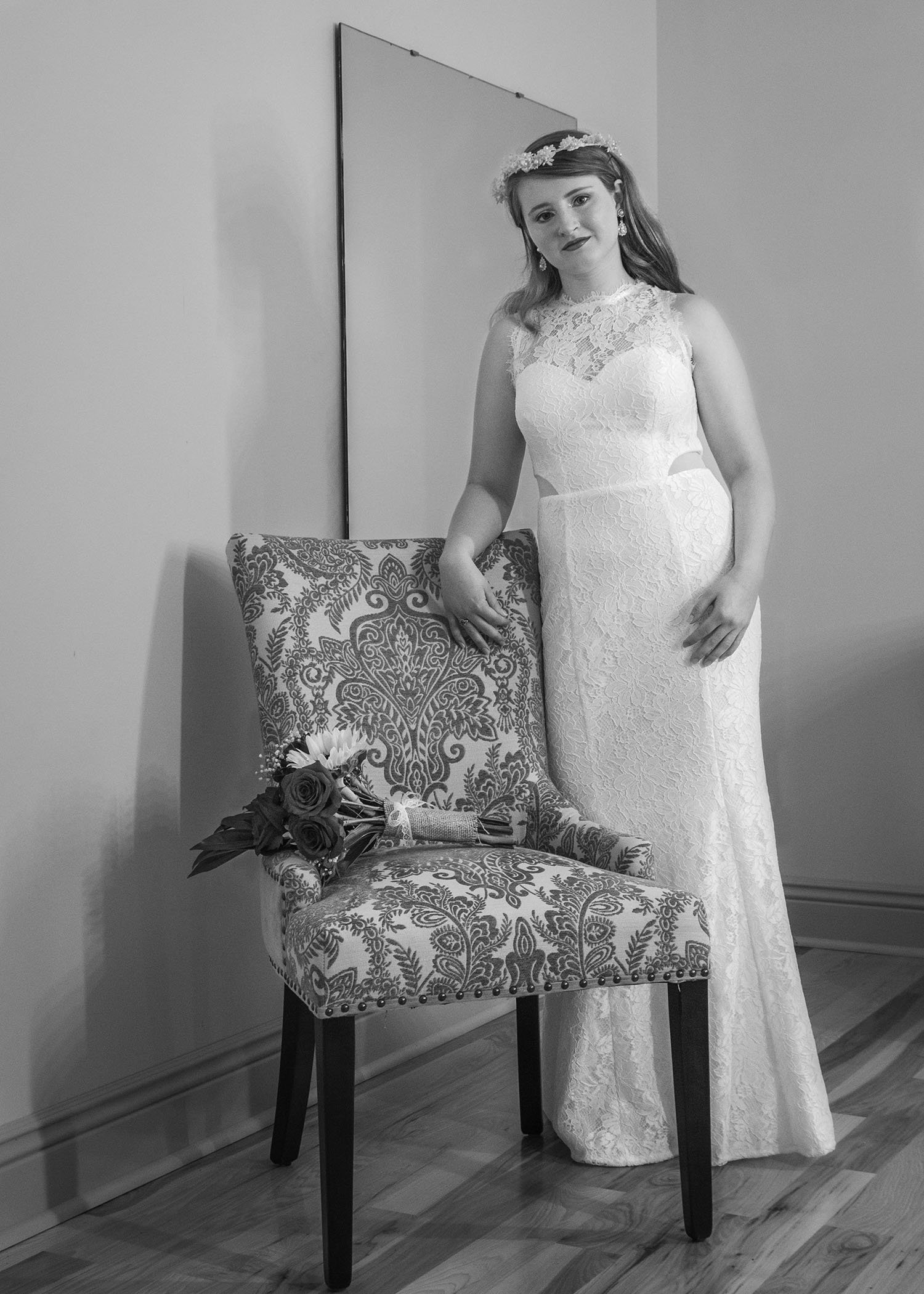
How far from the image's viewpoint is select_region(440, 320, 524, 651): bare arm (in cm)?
212

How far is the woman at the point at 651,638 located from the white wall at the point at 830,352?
1.22m

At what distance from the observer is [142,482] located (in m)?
2.10

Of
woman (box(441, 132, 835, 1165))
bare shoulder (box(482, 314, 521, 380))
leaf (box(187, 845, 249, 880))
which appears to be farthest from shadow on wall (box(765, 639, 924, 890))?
leaf (box(187, 845, 249, 880))

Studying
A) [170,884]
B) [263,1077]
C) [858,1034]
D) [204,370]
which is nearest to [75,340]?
[204,370]

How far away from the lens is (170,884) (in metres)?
2.17

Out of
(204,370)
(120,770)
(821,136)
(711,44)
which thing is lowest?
(120,770)

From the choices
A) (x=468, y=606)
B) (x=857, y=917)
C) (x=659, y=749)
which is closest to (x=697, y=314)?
(x=468, y=606)

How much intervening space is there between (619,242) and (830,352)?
1.25 metres

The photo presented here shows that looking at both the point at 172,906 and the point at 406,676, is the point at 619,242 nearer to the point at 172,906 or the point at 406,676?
the point at 406,676

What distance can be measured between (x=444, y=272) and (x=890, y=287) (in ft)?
3.83

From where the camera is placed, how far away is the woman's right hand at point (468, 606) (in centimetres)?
210

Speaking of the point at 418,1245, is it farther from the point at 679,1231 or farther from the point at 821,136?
the point at 821,136

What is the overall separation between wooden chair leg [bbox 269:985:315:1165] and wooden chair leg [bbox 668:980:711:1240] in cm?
57

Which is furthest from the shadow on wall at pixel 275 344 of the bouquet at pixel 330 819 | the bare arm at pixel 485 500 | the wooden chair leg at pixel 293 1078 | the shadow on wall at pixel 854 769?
the shadow on wall at pixel 854 769
